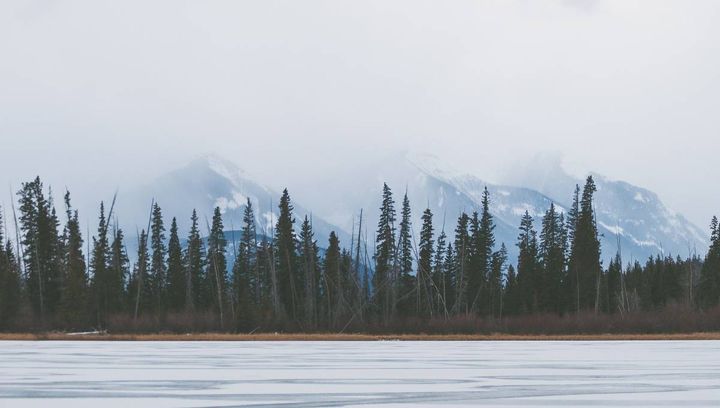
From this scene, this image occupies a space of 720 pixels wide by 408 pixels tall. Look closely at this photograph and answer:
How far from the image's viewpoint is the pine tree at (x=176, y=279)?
3312 inches

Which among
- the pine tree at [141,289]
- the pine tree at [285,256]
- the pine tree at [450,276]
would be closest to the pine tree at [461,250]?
the pine tree at [450,276]

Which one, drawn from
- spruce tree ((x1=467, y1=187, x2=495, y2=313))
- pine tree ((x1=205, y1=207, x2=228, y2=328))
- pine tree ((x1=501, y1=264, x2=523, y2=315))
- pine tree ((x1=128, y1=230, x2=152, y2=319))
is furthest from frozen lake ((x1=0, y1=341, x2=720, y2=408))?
pine tree ((x1=501, y1=264, x2=523, y2=315))

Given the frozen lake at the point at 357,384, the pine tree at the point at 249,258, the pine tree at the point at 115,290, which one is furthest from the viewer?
the pine tree at the point at 249,258

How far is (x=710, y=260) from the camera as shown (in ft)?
301

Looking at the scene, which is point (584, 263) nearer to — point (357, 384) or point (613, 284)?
point (613, 284)

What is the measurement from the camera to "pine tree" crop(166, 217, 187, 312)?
84.1 m

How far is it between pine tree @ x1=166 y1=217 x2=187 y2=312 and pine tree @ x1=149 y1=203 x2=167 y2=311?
39.7 inches

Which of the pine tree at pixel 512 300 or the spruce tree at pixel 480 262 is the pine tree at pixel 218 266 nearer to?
the spruce tree at pixel 480 262

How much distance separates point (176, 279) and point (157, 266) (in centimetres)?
591

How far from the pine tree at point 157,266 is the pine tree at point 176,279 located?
3.31ft

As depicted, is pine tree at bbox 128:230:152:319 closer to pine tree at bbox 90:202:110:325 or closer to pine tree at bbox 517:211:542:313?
pine tree at bbox 90:202:110:325

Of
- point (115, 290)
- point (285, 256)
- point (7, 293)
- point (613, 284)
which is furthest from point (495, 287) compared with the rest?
point (7, 293)

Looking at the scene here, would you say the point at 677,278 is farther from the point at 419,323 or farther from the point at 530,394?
the point at 530,394

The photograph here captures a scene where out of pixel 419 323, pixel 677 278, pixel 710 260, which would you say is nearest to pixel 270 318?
pixel 419 323
